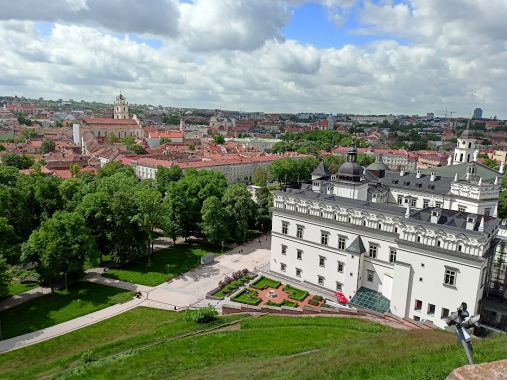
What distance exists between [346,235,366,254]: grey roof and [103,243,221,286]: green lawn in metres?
21.4

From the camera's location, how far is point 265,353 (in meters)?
25.9

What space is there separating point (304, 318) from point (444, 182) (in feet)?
118

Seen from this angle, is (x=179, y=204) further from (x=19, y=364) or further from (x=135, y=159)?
(x=135, y=159)

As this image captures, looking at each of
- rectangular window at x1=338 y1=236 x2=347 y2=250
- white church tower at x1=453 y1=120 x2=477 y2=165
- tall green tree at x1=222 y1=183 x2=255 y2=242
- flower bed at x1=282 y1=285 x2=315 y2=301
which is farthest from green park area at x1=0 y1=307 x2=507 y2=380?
white church tower at x1=453 y1=120 x2=477 y2=165

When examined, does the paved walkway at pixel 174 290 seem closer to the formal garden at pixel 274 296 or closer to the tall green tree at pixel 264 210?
the formal garden at pixel 274 296

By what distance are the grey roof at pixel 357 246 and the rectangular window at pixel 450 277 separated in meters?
8.23

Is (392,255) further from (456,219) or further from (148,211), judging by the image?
(148,211)

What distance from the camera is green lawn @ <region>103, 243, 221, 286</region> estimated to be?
4681 centimetres

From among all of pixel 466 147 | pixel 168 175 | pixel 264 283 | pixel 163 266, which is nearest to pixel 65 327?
pixel 163 266

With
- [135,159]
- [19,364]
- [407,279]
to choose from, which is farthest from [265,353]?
[135,159]

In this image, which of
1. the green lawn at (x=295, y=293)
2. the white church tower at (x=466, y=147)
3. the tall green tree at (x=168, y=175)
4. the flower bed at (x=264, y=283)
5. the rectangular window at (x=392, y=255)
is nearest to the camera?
the rectangular window at (x=392, y=255)

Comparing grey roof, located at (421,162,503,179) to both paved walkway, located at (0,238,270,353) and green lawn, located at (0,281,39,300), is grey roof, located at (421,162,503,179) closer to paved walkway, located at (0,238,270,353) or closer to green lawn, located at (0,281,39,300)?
paved walkway, located at (0,238,270,353)

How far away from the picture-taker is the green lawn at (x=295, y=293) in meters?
40.6

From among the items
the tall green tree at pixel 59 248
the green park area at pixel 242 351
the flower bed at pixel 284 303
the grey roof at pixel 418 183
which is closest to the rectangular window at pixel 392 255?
the green park area at pixel 242 351
